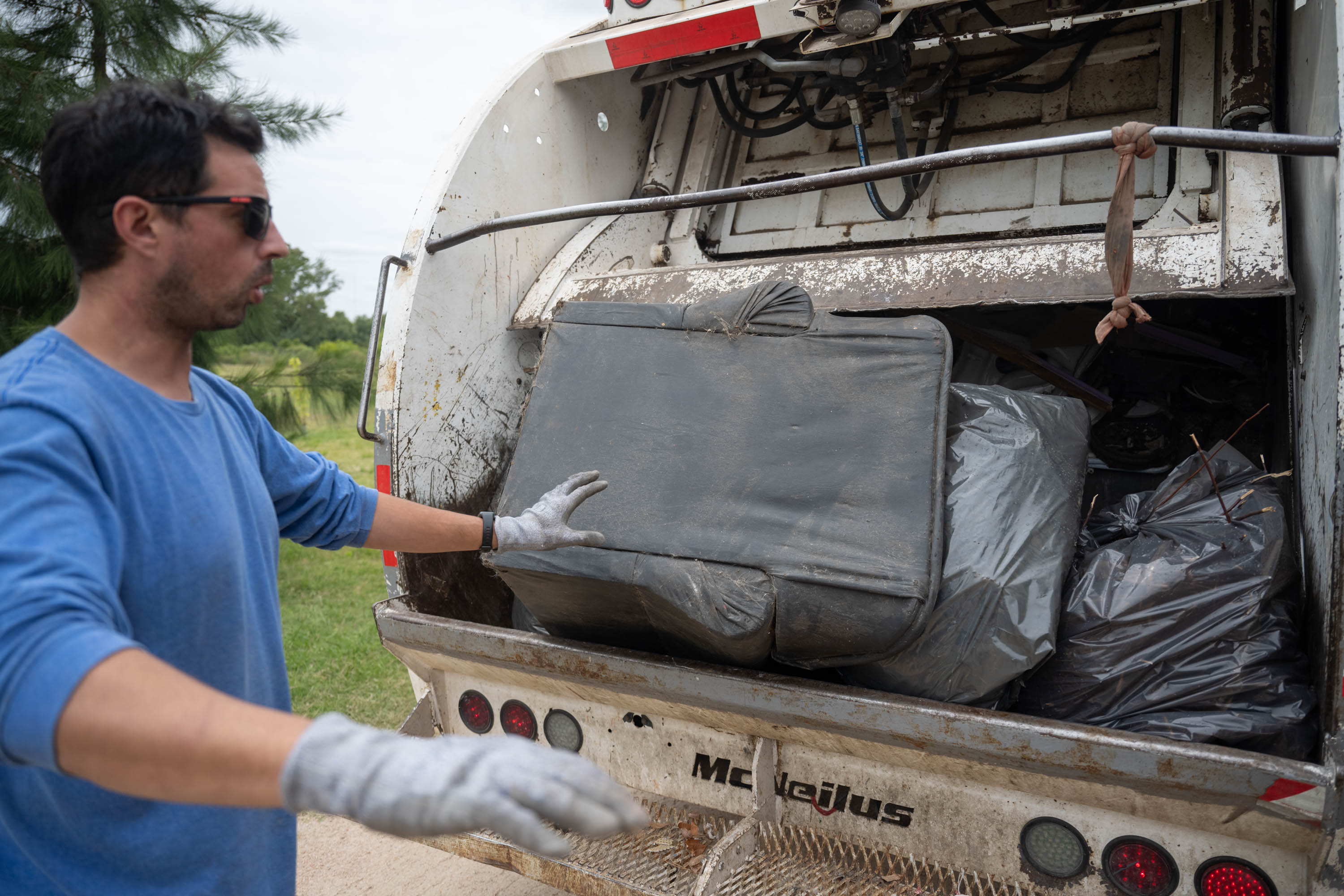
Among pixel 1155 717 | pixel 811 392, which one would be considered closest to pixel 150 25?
pixel 811 392

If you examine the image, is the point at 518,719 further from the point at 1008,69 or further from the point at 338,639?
the point at 338,639

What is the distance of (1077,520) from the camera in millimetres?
1768

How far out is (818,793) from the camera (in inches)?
69.7

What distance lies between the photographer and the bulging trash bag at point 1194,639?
1516mm

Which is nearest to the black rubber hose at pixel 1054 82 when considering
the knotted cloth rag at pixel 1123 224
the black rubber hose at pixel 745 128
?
the black rubber hose at pixel 745 128

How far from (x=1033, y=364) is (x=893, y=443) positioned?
0.97 meters

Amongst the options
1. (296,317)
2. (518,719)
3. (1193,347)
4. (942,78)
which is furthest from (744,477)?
(296,317)

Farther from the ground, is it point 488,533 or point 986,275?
point 986,275

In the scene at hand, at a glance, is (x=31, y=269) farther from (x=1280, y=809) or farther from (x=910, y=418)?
(x=1280, y=809)

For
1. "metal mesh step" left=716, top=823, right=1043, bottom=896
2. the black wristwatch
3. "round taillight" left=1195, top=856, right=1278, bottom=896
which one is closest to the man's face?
the black wristwatch

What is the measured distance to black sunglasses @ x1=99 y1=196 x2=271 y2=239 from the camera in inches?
42.5

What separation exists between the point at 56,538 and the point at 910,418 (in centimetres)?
124

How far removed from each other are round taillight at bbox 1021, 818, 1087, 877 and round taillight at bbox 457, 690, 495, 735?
1.17 meters

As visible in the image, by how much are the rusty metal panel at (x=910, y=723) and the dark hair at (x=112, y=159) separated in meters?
1.06
